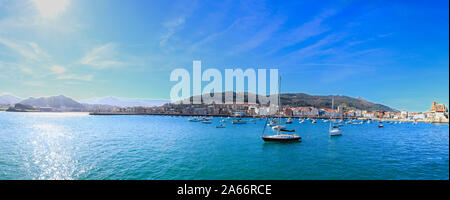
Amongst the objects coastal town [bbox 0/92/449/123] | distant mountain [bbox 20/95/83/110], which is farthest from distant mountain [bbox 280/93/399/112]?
distant mountain [bbox 20/95/83/110]

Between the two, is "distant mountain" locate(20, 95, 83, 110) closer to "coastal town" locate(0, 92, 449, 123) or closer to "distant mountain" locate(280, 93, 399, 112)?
"coastal town" locate(0, 92, 449, 123)

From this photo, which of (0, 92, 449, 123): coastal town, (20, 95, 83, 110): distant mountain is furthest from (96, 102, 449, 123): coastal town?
(20, 95, 83, 110): distant mountain

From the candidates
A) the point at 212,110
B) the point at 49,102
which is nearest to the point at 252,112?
the point at 212,110

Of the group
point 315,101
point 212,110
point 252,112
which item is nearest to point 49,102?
point 212,110

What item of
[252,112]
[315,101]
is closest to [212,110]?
[252,112]

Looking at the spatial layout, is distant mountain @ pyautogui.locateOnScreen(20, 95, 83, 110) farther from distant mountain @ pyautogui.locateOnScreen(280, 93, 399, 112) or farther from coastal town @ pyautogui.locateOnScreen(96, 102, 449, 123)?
distant mountain @ pyautogui.locateOnScreen(280, 93, 399, 112)

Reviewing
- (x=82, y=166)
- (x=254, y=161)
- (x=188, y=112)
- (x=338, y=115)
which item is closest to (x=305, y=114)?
(x=338, y=115)

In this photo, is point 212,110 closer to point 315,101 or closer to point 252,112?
point 252,112

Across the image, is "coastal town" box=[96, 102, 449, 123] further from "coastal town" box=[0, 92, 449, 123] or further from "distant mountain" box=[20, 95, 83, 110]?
"distant mountain" box=[20, 95, 83, 110]

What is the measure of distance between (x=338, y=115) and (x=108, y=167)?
65614 millimetres

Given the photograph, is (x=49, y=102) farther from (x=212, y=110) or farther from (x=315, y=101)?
(x=315, y=101)

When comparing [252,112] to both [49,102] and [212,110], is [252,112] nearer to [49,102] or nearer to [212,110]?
[212,110]

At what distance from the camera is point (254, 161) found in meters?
6.64
